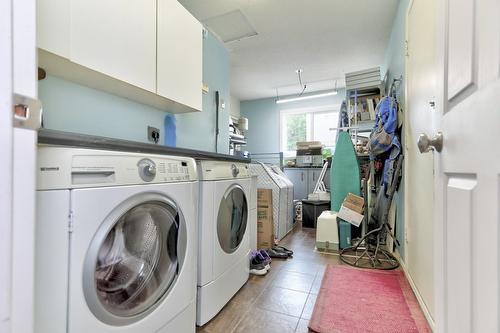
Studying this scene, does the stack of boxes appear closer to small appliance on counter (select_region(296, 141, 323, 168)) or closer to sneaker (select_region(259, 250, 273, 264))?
sneaker (select_region(259, 250, 273, 264))

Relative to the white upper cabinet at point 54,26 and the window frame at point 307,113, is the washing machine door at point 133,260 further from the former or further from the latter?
the window frame at point 307,113

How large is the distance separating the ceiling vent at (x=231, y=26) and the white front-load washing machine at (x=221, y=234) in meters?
1.83

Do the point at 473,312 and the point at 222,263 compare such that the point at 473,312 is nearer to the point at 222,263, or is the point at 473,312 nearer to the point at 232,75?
the point at 222,263

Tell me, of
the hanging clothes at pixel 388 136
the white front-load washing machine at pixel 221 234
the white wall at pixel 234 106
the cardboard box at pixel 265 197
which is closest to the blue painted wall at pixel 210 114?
the cardboard box at pixel 265 197

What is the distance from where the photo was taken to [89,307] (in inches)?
27.2

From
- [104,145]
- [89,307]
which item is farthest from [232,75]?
[89,307]

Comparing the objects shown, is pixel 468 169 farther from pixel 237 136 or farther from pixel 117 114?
pixel 237 136

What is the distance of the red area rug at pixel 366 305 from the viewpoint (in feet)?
4.24

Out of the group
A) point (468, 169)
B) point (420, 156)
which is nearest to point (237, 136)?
point (420, 156)

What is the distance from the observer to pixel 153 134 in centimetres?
185

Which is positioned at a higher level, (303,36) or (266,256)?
(303,36)

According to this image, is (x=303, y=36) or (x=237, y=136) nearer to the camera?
(x=303, y=36)

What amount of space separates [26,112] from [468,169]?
0.91 metres

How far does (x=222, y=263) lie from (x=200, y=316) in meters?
0.29
